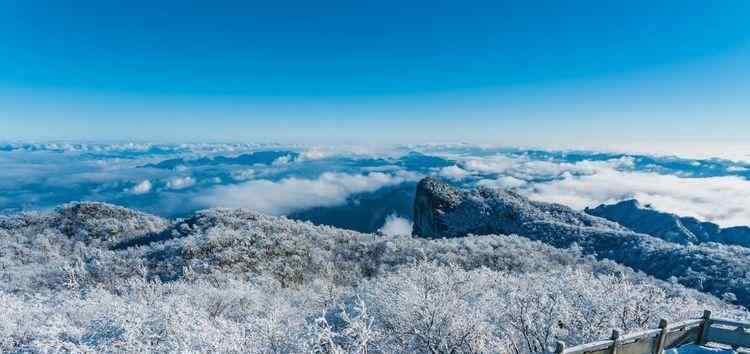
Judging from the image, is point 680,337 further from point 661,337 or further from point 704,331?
point 661,337

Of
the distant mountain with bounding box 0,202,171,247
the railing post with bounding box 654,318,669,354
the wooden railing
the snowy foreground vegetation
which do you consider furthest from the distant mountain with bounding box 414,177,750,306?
the distant mountain with bounding box 0,202,171,247

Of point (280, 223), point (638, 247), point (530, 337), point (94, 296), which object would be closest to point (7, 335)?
point (94, 296)

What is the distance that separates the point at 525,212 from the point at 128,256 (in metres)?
120

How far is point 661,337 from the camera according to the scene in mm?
13414

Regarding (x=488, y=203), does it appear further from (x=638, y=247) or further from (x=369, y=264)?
(x=369, y=264)

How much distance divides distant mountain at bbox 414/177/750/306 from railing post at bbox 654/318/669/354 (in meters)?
73.5

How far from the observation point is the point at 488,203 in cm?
15750

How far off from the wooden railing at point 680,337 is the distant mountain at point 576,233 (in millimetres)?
71105

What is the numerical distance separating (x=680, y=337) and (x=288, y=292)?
154 feet

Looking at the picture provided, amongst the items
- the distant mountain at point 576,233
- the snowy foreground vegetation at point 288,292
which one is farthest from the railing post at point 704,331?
the distant mountain at point 576,233

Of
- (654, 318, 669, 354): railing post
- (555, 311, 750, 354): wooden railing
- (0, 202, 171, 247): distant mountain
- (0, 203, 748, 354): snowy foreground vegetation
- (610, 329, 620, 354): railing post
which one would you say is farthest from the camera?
(0, 202, 171, 247): distant mountain

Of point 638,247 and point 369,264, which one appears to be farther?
point 638,247

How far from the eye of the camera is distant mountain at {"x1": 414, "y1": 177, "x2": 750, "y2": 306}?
255 feet

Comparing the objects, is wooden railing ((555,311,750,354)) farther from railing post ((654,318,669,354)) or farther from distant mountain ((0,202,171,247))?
distant mountain ((0,202,171,247))
